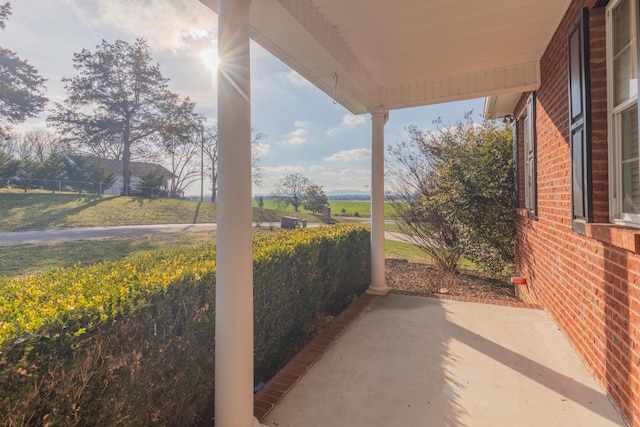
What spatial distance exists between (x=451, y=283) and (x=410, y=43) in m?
4.57

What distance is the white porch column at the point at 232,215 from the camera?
1.81 m

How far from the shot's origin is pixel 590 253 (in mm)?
2568

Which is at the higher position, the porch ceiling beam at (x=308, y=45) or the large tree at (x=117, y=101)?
the large tree at (x=117, y=101)

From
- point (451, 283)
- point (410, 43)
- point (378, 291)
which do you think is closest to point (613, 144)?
point (410, 43)

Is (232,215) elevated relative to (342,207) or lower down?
lower down

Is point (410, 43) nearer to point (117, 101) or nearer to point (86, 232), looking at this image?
point (86, 232)

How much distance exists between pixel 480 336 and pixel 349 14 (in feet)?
11.8

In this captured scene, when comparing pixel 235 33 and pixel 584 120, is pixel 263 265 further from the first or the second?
pixel 584 120

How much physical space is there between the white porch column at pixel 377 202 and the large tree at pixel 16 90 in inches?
191

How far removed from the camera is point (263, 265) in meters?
2.67

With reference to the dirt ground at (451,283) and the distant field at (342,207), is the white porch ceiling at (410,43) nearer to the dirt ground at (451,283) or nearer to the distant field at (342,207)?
the dirt ground at (451,283)

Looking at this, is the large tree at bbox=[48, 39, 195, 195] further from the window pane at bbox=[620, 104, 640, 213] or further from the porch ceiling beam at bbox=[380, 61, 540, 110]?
the window pane at bbox=[620, 104, 640, 213]

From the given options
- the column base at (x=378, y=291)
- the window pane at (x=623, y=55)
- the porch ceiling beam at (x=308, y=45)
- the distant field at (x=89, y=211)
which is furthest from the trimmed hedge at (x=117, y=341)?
the distant field at (x=89, y=211)

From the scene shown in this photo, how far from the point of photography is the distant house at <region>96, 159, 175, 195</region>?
24.6 ft
